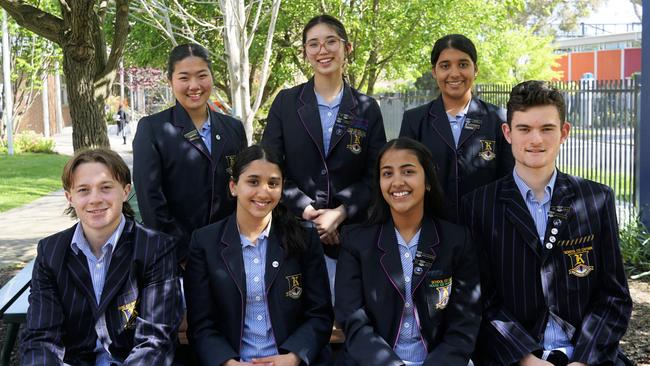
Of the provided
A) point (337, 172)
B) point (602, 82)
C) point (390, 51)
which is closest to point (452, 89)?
point (337, 172)

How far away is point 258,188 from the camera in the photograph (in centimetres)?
364

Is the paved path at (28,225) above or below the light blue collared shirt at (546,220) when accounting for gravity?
below

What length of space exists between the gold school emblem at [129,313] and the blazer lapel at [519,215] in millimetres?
1736

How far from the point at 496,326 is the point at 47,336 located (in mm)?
1970

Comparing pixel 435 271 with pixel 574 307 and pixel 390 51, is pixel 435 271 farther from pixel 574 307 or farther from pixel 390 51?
pixel 390 51

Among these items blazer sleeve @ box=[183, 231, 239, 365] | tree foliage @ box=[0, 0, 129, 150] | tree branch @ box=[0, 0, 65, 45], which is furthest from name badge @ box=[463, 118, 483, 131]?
tree branch @ box=[0, 0, 65, 45]

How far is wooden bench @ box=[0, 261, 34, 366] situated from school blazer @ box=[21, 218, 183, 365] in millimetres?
836

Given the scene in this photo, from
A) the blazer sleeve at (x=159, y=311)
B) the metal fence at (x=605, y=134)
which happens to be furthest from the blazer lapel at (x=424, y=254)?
the metal fence at (x=605, y=134)

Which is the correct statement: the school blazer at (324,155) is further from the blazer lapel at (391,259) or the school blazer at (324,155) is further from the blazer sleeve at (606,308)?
the blazer sleeve at (606,308)

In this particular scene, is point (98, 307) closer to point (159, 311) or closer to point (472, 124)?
point (159, 311)

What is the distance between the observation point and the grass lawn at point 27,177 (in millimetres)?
14641

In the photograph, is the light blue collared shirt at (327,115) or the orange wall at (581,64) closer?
the light blue collared shirt at (327,115)

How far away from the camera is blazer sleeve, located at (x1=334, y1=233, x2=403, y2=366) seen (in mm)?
3348

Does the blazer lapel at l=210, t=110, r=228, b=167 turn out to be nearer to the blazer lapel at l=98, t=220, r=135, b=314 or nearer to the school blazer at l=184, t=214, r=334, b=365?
the school blazer at l=184, t=214, r=334, b=365
